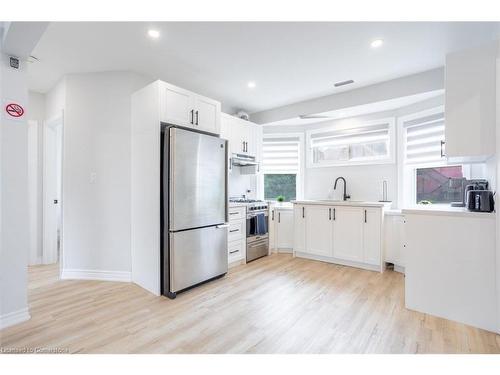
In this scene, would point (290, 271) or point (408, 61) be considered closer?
point (408, 61)

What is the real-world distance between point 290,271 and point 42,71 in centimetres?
406

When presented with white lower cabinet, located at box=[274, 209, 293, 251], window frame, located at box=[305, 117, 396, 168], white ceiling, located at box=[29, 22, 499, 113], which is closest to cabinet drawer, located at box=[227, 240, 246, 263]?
white lower cabinet, located at box=[274, 209, 293, 251]

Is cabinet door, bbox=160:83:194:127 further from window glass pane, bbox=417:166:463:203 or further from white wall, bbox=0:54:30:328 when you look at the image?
window glass pane, bbox=417:166:463:203

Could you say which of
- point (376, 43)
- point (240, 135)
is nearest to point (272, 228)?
point (240, 135)

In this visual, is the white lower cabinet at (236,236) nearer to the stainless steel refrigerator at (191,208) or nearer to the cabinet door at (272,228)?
the stainless steel refrigerator at (191,208)

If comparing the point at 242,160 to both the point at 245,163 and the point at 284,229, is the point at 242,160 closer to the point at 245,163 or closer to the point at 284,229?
the point at 245,163

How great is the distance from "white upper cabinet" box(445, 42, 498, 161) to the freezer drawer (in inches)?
98.5

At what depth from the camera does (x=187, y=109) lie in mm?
2916

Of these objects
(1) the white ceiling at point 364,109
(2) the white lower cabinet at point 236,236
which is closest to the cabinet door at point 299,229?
(2) the white lower cabinet at point 236,236
